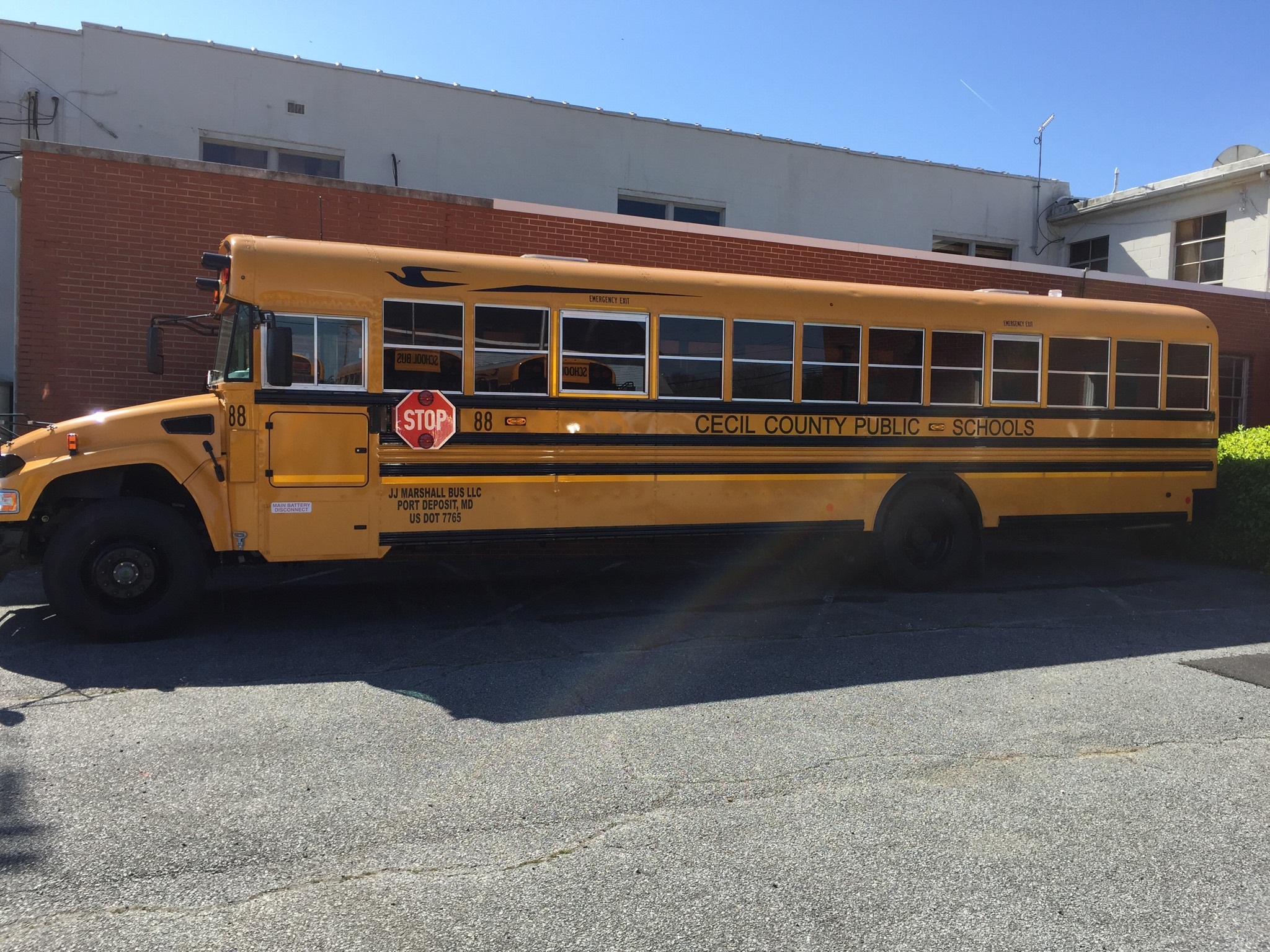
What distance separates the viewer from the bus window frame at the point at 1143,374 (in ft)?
29.5

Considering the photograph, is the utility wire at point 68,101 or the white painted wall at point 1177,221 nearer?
the utility wire at point 68,101

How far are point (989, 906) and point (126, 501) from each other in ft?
19.5

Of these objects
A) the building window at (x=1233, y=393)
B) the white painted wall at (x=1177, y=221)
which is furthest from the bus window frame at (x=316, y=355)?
the white painted wall at (x=1177, y=221)

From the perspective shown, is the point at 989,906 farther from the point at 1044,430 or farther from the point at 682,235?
the point at 682,235

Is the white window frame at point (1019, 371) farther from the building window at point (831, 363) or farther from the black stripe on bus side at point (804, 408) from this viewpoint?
the building window at point (831, 363)

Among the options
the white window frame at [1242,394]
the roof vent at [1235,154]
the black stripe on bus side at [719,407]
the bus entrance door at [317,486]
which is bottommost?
the bus entrance door at [317,486]

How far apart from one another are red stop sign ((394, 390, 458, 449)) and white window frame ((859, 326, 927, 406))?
12.3 ft

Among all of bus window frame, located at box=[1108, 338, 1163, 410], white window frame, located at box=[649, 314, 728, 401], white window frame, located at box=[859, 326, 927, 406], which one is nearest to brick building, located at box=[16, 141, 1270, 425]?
white window frame, located at box=[649, 314, 728, 401]

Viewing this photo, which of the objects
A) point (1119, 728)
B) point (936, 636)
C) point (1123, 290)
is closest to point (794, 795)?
point (1119, 728)

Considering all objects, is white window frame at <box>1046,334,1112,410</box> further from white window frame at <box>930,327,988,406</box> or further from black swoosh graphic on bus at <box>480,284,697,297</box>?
black swoosh graphic on bus at <box>480,284,697,297</box>

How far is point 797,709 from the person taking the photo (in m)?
5.08

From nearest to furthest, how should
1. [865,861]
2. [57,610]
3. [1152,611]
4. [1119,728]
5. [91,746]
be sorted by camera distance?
[865,861]
[91,746]
[1119,728]
[57,610]
[1152,611]

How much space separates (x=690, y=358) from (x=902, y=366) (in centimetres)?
213

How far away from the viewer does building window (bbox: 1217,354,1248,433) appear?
16312 millimetres
